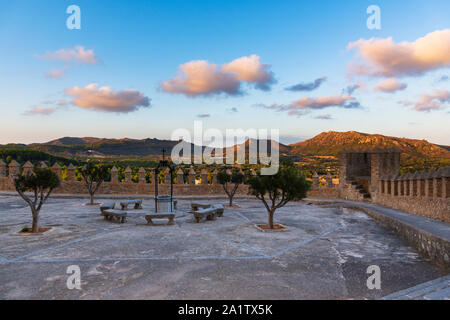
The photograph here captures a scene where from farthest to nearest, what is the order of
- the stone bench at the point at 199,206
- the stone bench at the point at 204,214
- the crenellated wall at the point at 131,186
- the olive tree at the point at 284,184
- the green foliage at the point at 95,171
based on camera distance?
the crenellated wall at the point at 131,186 → the green foliage at the point at 95,171 → the stone bench at the point at 199,206 → the stone bench at the point at 204,214 → the olive tree at the point at 284,184

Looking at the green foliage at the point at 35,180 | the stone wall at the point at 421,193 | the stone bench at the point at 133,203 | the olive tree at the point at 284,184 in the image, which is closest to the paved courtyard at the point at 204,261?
the olive tree at the point at 284,184

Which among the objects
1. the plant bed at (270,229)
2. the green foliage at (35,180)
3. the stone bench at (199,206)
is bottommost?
the plant bed at (270,229)

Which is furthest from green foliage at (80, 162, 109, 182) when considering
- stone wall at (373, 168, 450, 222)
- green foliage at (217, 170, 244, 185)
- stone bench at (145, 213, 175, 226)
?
stone wall at (373, 168, 450, 222)

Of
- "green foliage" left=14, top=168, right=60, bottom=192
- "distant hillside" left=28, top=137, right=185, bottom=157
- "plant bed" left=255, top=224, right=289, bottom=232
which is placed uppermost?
"distant hillside" left=28, top=137, right=185, bottom=157

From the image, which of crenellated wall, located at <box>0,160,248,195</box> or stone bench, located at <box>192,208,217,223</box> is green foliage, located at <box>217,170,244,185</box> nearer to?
crenellated wall, located at <box>0,160,248,195</box>

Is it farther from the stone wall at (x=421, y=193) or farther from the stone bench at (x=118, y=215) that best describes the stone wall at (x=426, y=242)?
the stone bench at (x=118, y=215)

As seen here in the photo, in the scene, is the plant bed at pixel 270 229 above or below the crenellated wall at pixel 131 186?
below

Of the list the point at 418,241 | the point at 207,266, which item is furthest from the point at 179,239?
the point at 418,241

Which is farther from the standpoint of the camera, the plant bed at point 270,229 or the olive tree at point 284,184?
the olive tree at point 284,184

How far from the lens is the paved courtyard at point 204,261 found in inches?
194

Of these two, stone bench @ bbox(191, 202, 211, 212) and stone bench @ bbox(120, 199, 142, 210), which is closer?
stone bench @ bbox(191, 202, 211, 212)

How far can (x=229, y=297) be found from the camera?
4.66m

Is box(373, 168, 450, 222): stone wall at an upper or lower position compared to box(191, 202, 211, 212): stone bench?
upper

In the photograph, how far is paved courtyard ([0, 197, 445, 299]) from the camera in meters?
4.92
